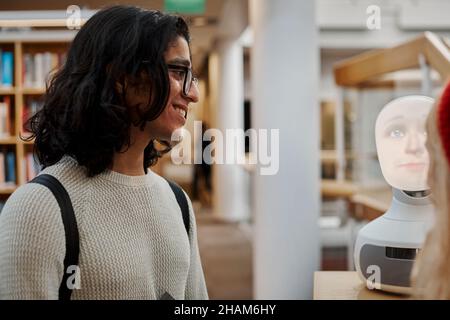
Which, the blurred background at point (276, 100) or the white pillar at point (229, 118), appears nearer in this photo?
the blurred background at point (276, 100)

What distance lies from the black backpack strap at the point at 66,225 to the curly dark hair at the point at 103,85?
0.24 feet

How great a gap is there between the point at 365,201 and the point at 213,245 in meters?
3.64

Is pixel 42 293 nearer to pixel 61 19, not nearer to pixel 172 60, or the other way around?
pixel 172 60

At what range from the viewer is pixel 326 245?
5.55m

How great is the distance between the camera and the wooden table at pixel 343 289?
128 cm

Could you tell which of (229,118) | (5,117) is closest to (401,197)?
(5,117)

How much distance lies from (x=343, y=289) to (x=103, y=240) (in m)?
0.68

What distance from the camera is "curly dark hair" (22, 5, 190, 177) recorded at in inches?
35.5

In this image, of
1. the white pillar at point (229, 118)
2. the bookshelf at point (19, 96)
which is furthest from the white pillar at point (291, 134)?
the white pillar at point (229, 118)

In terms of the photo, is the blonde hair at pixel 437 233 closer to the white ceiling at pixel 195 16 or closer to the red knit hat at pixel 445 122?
the red knit hat at pixel 445 122

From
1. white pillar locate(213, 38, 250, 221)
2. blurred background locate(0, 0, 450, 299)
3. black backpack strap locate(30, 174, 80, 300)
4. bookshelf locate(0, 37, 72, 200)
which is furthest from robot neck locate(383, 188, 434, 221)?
white pillar locate(213, 38, 250, 221)

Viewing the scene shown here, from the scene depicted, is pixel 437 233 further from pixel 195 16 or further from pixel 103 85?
pixel 195 16

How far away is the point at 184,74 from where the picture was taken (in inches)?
38.1

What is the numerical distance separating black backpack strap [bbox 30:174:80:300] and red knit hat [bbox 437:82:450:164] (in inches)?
19.7
